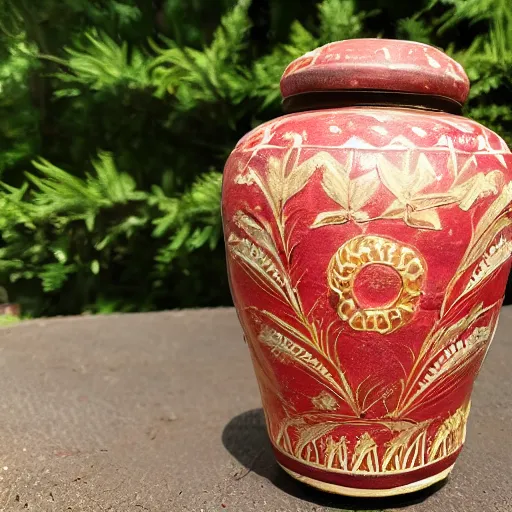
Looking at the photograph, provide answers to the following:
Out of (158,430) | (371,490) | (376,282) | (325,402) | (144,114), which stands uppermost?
(376,282)

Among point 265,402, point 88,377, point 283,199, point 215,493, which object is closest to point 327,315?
point 283,199

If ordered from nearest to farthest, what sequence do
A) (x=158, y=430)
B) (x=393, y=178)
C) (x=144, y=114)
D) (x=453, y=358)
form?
(x=393, y=178)
(x=453, y=358)
(x=158, y=430)
(x=144, y=114)

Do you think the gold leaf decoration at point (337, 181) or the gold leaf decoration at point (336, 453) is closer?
the gold leaf decoration at point (337, 181)

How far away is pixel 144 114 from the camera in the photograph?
9.61 ft

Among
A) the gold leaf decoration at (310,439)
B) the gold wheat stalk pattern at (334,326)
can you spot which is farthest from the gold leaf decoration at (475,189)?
the gold leaf decoration at (310,439)

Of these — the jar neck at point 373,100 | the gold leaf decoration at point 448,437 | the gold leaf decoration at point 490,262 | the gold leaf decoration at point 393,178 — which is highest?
the jar neck at point 373,100

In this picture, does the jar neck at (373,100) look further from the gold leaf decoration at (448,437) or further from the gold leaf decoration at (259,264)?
the gold leaf decoration at (448,437)

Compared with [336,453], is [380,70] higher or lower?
higher

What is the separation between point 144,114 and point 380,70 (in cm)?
206

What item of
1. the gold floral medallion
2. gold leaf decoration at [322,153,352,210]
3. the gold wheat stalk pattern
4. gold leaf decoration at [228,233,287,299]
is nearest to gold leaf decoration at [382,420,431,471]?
the gold wheat stalk pattern

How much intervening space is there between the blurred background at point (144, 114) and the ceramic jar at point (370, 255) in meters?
1.66

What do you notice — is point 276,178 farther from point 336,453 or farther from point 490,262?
point 336,453

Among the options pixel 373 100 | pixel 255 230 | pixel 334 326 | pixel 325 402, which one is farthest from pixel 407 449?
pixel 373 100

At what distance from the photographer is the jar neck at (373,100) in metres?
1.08
